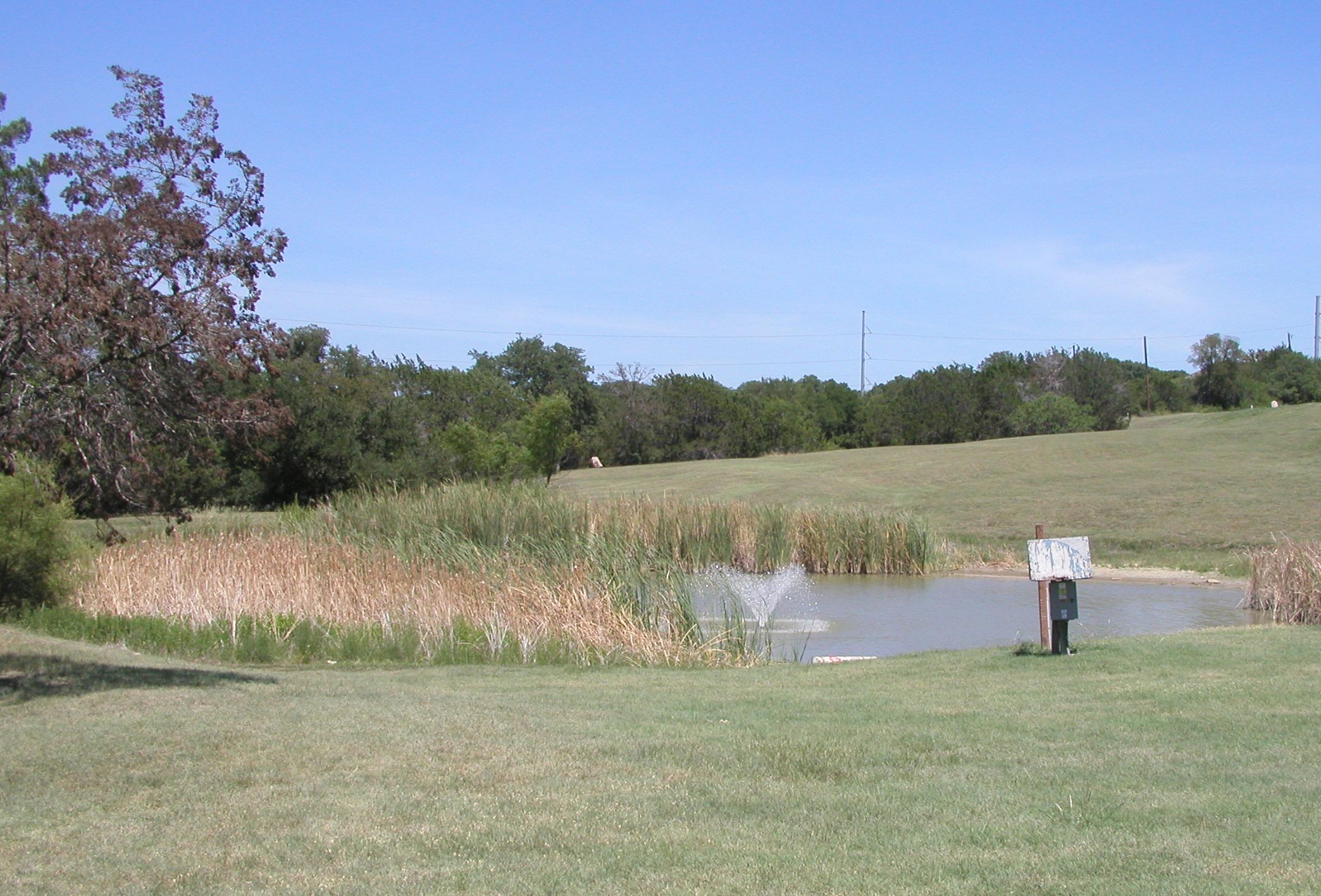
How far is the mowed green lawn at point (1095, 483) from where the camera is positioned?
28516 millimetres

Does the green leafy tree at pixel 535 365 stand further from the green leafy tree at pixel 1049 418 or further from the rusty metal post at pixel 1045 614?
the rusty metal post at pixel 1045 614

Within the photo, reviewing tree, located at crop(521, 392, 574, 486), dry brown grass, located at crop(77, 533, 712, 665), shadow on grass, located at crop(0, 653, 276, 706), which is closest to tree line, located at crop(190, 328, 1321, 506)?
tree, located at crop(521, 392, 574, 486)

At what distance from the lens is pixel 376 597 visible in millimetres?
14562

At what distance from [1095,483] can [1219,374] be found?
50508mm

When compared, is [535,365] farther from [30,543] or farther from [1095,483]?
[30,543]

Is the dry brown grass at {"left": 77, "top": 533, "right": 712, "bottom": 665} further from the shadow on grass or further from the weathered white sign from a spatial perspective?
the weathered white sign

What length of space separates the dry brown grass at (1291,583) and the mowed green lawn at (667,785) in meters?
4.80

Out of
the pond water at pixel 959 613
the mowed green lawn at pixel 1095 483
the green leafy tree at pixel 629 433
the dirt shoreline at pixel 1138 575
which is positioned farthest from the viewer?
the green leafy tree at pixel 629 433

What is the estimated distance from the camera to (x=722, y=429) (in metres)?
70.4

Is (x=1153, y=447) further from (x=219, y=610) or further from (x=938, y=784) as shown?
(x=938, y=784)

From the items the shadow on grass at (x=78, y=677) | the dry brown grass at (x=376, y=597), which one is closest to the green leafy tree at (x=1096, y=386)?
the dry brown grass at (x=376, y=597)

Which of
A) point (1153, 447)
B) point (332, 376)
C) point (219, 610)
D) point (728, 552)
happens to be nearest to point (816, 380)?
point (1153, 447)

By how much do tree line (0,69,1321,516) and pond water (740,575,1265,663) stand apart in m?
7.62

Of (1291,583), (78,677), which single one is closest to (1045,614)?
(1291,583)
